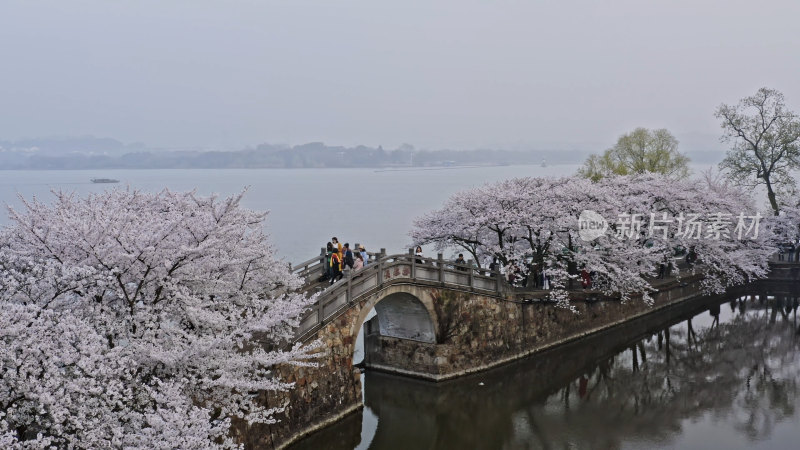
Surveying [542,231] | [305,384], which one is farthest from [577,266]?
[305,384]

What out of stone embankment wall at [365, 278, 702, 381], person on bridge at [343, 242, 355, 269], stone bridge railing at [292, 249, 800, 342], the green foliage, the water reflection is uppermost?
the green foliage

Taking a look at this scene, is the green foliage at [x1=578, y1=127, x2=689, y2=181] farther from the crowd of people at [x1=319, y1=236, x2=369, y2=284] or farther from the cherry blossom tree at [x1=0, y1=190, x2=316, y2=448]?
the cherry blossom tree at [x1=0, y1=190, x2=316, y2=448]

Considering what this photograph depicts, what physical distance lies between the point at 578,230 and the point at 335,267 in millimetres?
14830

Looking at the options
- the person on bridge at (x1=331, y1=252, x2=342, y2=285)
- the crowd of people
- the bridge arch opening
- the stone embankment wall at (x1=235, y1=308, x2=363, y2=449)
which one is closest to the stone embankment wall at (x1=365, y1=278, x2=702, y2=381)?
the bridge arch opening

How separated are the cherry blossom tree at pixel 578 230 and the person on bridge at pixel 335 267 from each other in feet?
29.2

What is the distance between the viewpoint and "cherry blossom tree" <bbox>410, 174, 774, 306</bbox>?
33.6 meters

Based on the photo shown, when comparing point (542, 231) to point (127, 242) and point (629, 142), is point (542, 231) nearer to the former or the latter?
point (127, 242)

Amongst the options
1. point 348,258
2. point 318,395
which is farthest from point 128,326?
point 348,258

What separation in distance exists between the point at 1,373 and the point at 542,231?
86.9ft

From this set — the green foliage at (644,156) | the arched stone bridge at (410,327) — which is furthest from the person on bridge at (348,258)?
the green foliage at (644,156)

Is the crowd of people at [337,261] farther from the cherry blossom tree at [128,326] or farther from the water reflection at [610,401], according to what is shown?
the cherry blossom tree at [128,326]

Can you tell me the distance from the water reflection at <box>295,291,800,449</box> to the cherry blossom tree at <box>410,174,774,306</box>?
4.06 m

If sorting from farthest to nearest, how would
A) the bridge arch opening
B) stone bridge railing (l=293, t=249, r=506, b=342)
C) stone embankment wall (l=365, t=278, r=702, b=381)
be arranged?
stone embankment wall (l=365, t=278, r=702, b=381) < the bridge arch opening < stone bridge railing (l=293, t=249, r=506, b=342)

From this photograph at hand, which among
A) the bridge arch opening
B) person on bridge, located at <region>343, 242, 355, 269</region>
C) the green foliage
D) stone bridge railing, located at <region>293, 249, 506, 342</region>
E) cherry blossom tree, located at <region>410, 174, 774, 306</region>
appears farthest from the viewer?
the green foliage
